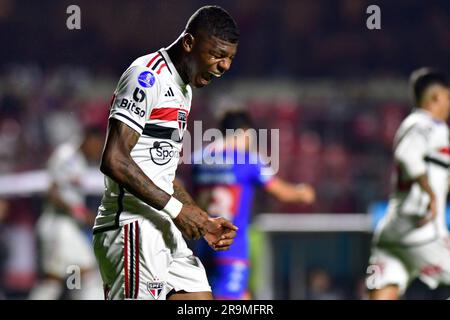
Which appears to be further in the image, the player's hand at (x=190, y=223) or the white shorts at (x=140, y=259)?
the white shorts at (x=140, y=259)

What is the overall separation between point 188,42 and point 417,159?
305cm

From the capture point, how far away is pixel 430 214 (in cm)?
690

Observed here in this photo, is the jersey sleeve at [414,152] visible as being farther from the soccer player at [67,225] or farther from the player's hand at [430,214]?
the soccer player at [67,225]

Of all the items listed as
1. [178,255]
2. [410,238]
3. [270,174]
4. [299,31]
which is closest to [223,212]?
[270,174]

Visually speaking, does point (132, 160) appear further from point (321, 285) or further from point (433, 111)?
point (321, 285)

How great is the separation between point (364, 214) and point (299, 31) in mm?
5813

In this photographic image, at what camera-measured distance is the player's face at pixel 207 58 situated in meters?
4.26

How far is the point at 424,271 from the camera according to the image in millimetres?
6801

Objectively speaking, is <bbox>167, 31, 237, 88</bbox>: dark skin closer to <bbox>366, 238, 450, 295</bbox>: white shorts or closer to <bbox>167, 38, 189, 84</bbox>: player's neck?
<bbox>167, 38, 189, 84</bbox>: player's neck

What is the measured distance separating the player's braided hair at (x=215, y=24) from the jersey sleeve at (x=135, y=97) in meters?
0.30

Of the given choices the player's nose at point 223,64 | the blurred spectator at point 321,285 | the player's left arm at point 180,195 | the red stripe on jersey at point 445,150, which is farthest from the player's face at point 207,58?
the blurred spectator at point 321,285

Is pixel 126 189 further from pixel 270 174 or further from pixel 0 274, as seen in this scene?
pixel 0 274

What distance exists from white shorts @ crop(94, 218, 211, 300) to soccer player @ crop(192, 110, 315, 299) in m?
3.13

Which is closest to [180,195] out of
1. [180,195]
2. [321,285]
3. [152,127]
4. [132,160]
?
[180,195]
